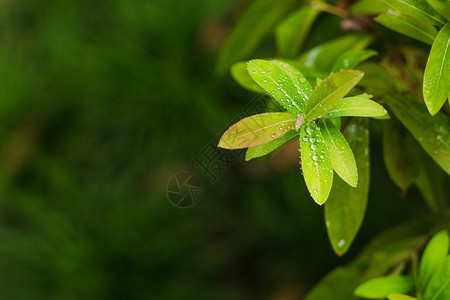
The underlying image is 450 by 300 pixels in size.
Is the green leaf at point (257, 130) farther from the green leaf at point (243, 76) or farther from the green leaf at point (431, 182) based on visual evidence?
the green leaf at point (431, 182)

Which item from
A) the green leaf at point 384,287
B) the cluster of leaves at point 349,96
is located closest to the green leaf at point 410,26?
the cluster of leaves at point 349,96

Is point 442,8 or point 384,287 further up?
point 442,8

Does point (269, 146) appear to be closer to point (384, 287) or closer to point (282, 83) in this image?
point (282, 83)

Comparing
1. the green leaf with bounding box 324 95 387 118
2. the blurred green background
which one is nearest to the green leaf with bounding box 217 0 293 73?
the green leaf with bounding box 324 95 387 118

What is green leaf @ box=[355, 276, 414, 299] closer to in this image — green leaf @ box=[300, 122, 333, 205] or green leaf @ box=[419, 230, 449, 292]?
green leaf @ box=[419, 230, 449, 292]

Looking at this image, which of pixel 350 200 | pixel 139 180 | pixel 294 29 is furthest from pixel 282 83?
pixel 139 180

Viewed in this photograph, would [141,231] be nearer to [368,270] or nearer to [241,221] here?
[241,221]
